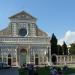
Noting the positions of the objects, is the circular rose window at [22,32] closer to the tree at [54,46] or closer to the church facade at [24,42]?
the church facade at [24,42]

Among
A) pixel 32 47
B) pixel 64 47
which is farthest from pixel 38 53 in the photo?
pixel 64 47

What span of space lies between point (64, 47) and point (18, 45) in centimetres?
2723

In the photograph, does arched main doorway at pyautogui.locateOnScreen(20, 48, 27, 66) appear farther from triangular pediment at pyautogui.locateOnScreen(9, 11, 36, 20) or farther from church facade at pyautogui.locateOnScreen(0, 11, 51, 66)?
triangular pediment at pyautogui.locateOnScreen(9, 11, 36, 20)

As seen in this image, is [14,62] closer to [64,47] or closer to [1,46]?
[1,46]

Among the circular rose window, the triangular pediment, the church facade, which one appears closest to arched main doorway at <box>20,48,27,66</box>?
the church facade

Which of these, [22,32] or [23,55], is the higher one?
[22,32]

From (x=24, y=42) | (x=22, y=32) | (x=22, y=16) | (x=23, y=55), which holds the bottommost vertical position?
(x=23, y=55)

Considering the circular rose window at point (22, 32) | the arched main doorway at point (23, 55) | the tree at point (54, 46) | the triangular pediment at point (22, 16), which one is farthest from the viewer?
the tree at point (54, 46)

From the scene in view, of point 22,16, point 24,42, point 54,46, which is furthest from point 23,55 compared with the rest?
point 54,46

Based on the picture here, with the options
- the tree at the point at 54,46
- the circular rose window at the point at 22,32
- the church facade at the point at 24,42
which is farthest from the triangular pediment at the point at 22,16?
the tree at the point at 54,46

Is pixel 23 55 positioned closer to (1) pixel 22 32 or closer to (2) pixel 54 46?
(1) pixel 22 32

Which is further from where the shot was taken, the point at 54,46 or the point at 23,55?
the point at 54,46

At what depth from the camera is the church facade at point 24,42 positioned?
71.3 meters

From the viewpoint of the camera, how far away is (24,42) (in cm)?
7225
